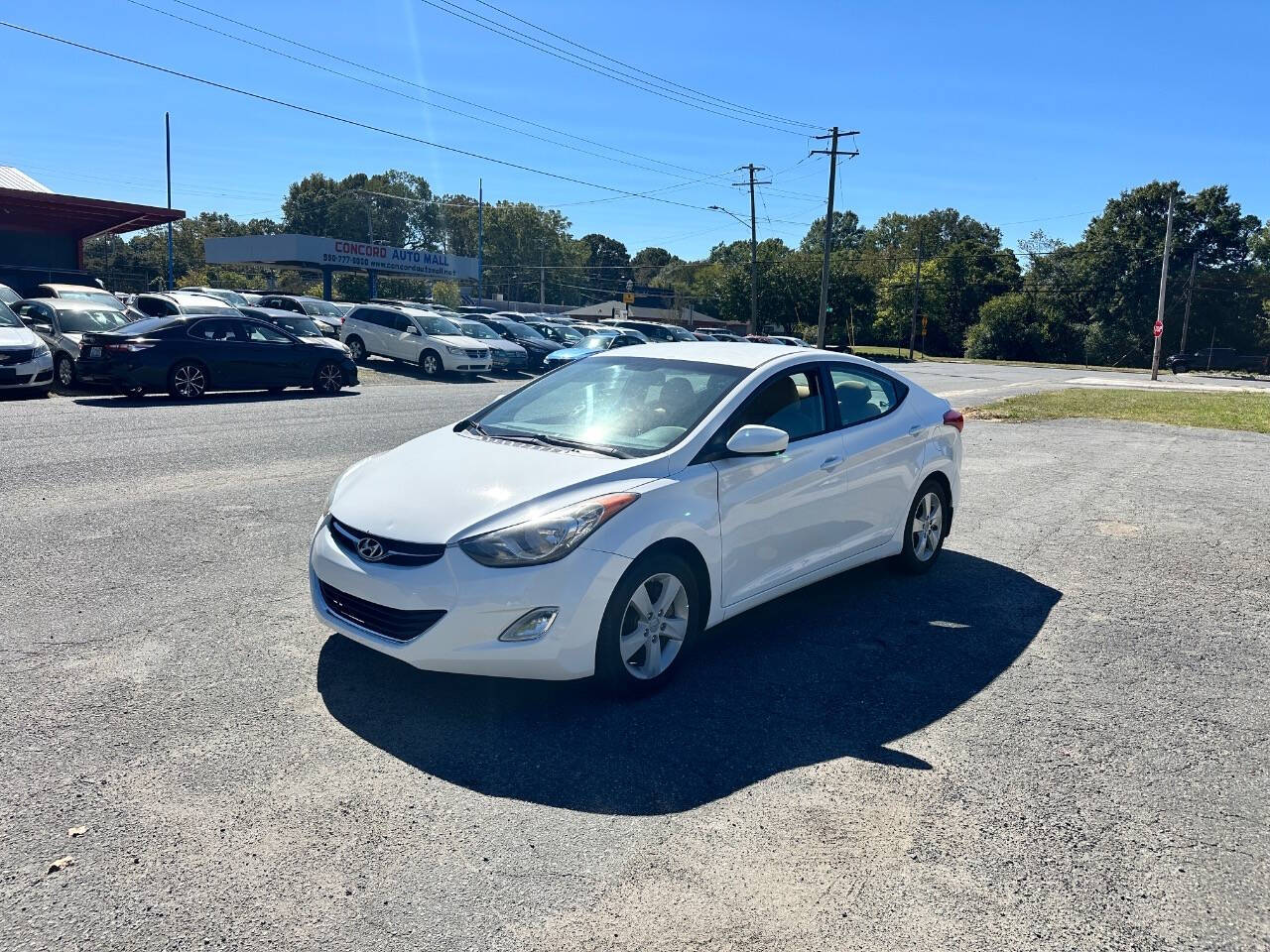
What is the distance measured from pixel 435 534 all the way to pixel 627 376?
1912 millimetres

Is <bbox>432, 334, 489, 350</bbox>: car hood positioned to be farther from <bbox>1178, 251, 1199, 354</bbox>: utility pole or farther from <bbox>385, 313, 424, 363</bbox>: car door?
<bbox>1178, 251, 1199, 354</bbox>: utility pole

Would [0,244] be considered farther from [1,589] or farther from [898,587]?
[898,587]

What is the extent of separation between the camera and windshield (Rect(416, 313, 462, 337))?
25631 millimetres

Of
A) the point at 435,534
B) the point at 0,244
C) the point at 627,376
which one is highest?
the point at 0,244

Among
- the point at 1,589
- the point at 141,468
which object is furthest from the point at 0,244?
the point at 1,589

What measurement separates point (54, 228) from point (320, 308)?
11.8 meters

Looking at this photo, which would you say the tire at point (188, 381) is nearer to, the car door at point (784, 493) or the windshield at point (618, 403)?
the windshield at point (618, 403)

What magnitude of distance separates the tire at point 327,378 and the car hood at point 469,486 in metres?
14.4

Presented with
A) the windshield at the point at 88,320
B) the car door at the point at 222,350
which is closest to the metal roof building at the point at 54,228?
the windshield at the point at 88,320

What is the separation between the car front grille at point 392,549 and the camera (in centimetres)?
410

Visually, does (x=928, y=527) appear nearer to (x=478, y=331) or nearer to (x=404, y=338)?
(x=404, y=338)

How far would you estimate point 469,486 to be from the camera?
14.6 feet

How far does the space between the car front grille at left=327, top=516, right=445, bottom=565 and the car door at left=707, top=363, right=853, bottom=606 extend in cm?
142

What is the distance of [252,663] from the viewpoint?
183 inches
